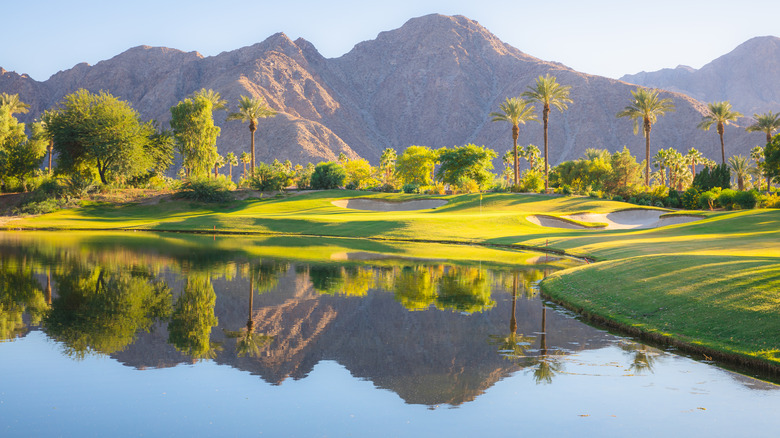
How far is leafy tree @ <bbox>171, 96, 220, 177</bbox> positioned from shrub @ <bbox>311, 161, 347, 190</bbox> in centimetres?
1841

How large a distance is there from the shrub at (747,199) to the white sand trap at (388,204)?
107 feet

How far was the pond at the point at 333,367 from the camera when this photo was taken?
383 inches

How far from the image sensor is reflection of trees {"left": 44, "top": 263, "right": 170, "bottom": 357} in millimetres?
14055

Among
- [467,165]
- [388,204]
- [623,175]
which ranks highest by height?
[467,165]

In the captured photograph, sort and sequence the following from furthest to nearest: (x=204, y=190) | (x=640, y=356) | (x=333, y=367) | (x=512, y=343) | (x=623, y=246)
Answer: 1. (x=204, y=190)
2. (x=623, y=246)
3. (x=512, y=343)
4. (x=640, y=356)
5. (x=333, y=367)

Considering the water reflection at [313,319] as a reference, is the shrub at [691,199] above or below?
above

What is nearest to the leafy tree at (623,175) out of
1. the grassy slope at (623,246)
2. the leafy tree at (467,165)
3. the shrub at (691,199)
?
the shrub at (691,199)

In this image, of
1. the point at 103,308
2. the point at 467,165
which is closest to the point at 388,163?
the point at 467,165

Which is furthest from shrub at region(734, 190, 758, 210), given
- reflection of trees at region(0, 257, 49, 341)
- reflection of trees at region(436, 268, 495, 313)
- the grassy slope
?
reflection of trees at region(0, 257, 49, 341)

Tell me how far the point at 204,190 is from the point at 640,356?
68491 millimetres

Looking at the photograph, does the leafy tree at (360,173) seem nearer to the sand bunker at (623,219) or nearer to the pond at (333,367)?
the sand bunker at (623,219)

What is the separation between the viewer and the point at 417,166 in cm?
A: 12056

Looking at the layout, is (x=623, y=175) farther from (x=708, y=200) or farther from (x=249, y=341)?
(x=249, y=341)

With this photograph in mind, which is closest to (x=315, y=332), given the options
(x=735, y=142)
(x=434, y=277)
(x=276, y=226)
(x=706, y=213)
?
(x=434, y=277)
